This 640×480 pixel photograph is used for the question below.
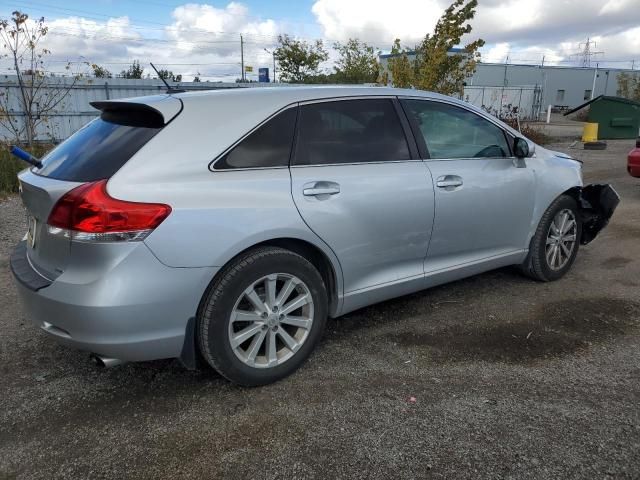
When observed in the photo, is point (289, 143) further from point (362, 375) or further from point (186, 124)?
point (362, 375)

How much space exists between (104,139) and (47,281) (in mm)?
801

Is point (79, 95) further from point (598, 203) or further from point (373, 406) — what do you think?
point (373, 406)

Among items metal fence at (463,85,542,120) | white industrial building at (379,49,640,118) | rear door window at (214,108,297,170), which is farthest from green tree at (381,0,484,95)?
white industrial building at (379,49,640,118)

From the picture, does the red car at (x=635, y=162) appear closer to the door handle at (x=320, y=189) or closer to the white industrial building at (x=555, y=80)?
the door handle at (x=320, y=189)

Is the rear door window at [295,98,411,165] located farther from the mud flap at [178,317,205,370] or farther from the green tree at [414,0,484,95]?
the green tree at [414,0,484,95]

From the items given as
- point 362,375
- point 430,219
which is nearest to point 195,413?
point 362,375

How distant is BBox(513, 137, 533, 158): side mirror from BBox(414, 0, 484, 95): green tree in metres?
8.63

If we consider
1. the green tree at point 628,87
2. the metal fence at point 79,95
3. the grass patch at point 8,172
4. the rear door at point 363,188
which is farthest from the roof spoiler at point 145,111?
the green tree at point 628,87

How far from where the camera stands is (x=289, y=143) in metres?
3.04

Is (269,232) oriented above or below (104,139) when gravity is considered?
below

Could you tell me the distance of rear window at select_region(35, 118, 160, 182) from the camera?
2600 millimetres

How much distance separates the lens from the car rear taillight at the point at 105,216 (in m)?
2.43

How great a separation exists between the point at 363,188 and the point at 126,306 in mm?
1511

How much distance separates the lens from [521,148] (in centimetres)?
409
